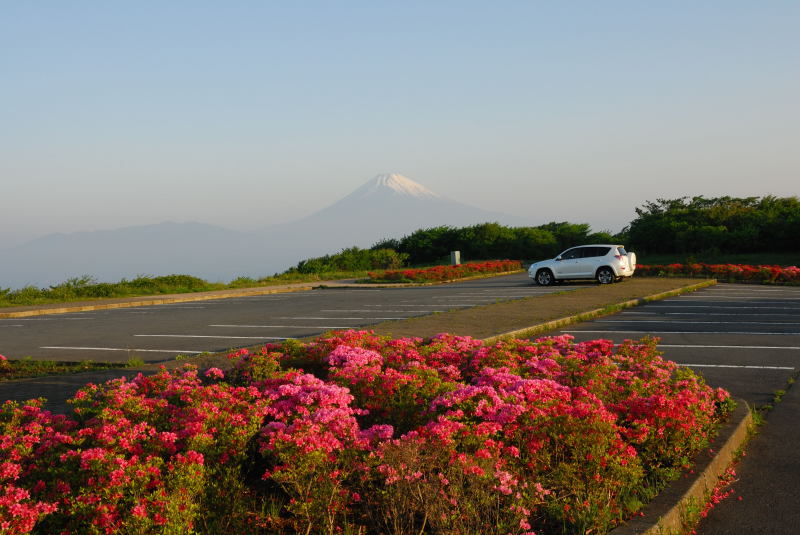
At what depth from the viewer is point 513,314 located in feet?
50.0

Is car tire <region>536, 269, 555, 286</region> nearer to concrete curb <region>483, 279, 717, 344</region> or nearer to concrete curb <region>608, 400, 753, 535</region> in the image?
concrete curb <region>483, 279, 717, 344</region>

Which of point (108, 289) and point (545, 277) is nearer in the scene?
point (545, 277)

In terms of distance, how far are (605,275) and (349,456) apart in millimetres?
22829

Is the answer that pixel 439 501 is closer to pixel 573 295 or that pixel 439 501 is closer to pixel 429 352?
pixel 429 352

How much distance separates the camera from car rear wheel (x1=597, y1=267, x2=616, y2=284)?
25578 millimetres

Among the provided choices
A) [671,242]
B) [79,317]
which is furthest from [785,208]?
[79,317]

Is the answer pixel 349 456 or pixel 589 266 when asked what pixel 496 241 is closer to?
pixel 589 266

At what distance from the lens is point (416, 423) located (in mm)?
5207

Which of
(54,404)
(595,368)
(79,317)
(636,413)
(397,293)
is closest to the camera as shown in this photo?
(636,413)

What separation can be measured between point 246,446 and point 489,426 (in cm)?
167

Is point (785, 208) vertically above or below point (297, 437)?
above

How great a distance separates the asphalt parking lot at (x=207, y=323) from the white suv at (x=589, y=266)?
1330mm

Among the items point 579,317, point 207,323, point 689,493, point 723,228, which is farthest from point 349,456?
point 723,228

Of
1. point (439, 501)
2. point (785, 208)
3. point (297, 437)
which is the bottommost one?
point (439, 501)
